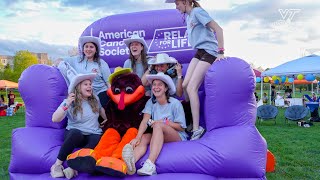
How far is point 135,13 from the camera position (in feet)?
16.1

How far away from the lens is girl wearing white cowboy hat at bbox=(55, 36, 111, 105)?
11.3ft

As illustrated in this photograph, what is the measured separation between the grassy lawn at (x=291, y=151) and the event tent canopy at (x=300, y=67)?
2268 mm

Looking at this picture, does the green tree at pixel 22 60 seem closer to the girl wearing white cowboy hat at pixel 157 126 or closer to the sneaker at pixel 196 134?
the girl wearing white cowboy hat at pixel 157 126

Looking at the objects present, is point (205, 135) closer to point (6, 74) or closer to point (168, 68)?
point (168, 68)

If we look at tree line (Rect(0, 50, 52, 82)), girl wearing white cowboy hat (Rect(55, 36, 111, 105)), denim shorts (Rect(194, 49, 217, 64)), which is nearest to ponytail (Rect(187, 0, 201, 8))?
denim shorts (Rect(194, 49, 217, 64))

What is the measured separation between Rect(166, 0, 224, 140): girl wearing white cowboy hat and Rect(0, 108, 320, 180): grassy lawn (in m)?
1.25

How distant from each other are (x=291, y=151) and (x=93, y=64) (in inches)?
123

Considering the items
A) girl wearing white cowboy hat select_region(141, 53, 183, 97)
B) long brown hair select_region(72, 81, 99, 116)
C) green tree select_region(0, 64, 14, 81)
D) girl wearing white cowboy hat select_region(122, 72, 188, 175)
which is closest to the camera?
girl wearing white cowboy hat select_region(122, 72, 188, 175)

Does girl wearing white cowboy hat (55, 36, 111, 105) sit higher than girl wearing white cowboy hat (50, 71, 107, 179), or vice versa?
girl wearing white cowboy hat (55, 36, 111, 105)

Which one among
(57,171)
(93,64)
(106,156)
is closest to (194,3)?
(93,64)

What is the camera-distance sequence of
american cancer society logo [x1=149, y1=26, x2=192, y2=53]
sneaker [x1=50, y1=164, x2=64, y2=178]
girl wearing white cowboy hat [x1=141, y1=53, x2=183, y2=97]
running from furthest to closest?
american cancer society logo [x1=149, y1=26, x2=192, y2=53] → girl wearing white cowboy hat [x1=141, y1=53, x2=183, y2=97] → sneaker [x1=50, y1=164, x2=64, y2=178]

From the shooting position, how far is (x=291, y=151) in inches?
196

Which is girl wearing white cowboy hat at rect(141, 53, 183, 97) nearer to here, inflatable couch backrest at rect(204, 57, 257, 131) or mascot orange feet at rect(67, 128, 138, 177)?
inflatable couch backrest at rect(204, 57, 257, 131)

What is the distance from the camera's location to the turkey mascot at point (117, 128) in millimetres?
2484
